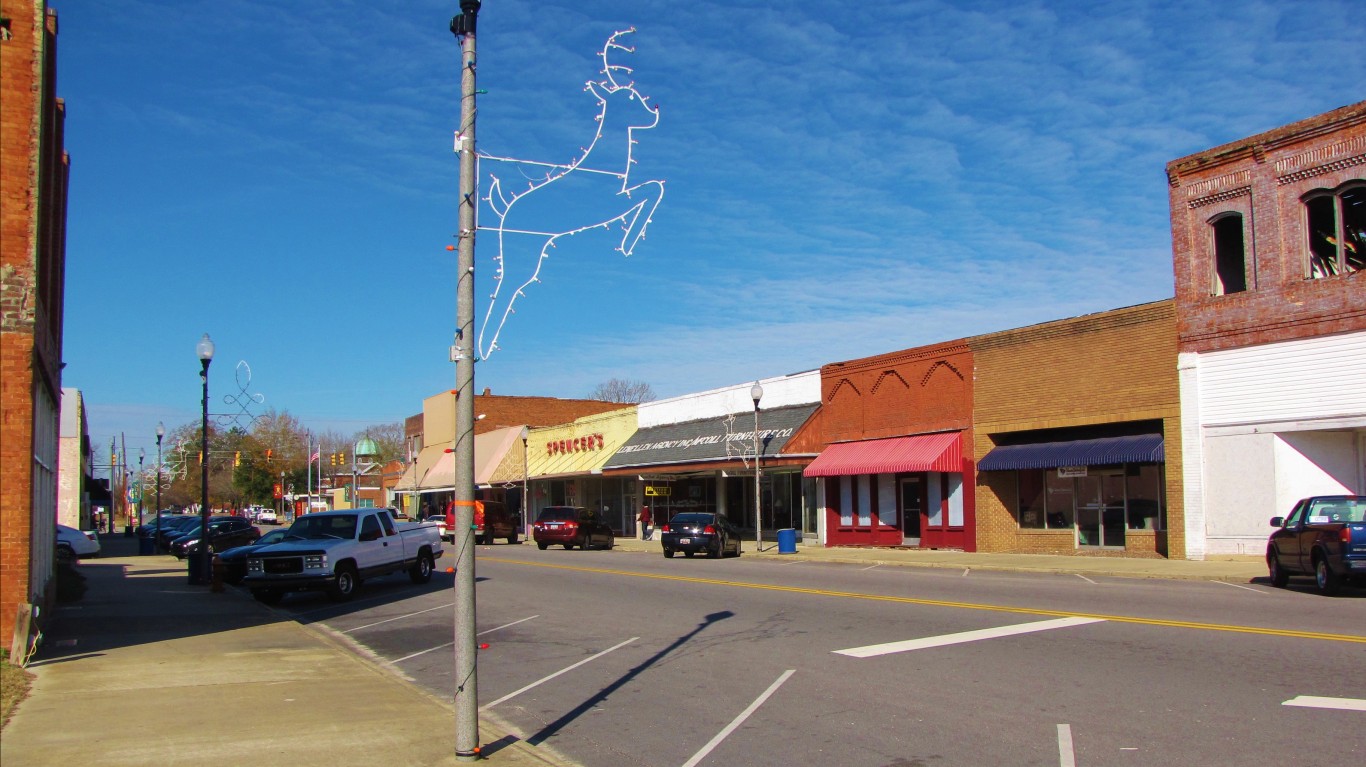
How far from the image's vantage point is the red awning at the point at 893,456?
105ft

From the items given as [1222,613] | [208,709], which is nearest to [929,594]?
[1222,613]

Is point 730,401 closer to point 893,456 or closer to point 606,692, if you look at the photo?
point 893,456

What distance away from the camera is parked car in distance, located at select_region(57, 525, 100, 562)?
33281 millimetres

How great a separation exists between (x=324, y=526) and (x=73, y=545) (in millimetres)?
17903

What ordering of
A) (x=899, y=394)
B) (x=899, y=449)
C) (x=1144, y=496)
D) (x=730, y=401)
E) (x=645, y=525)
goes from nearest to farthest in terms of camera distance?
(x=1144, y=496) → (x=899, y=449) → (x=899, y=394) → (x=730, y=401) → (x=645, y=525)

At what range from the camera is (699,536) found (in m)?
33.1

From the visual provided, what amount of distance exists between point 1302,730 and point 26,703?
10.4 m

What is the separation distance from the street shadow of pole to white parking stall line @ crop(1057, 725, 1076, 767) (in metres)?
3.94

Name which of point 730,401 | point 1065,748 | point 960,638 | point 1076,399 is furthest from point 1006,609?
point 730,401

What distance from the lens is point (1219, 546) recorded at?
85.6 ft

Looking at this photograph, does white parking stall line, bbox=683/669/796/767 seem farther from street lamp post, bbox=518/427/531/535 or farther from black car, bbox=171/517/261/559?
street lamp post, bbox=518/427/531/535

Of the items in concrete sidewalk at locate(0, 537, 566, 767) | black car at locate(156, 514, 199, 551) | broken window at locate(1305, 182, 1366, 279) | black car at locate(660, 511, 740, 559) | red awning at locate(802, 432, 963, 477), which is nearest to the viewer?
concrete sidewalk at locate(0, 537, 566, 767)

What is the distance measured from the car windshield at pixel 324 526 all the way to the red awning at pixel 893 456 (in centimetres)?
1688

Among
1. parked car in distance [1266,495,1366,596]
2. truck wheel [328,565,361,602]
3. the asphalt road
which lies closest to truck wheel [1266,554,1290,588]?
parked car in distance [1266,495,1366,596]
